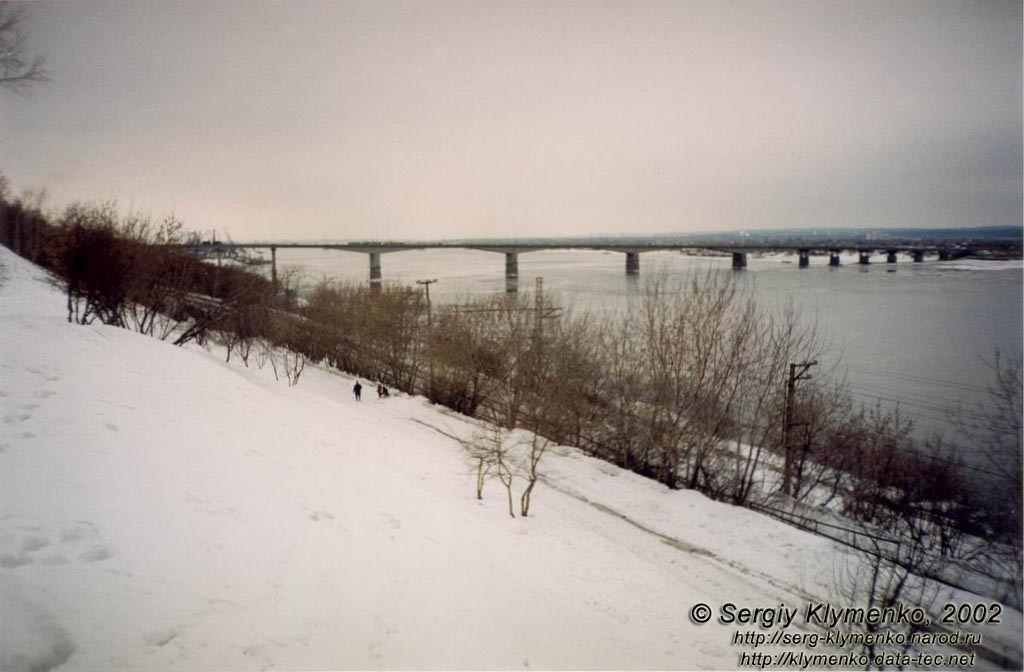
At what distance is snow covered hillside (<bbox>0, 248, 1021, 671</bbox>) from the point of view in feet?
10.1

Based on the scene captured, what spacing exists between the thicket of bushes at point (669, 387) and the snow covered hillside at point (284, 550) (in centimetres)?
192

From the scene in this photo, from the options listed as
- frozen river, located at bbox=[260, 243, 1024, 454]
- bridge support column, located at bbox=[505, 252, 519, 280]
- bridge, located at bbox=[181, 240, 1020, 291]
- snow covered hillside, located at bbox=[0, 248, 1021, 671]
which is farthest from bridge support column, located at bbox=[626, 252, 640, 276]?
snow covered hillside, located at bbox=[0, 248, 1021, 671]

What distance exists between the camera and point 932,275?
61.1 ft

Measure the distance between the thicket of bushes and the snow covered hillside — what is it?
1.92m

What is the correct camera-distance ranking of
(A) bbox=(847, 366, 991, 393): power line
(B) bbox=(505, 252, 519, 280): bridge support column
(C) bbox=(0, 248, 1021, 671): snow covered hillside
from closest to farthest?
(C) bbox=(0, 248, 1021, 671): snow covered hillside, (A) bbox=(847, 366, 991, 393): power line, (B) bbox=(505, 252, 519, 280): bridge support column

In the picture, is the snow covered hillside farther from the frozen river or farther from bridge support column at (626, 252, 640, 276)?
bridge support column at (626, 252, 640, 276)

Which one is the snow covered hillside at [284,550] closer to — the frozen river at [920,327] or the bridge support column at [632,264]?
the frozen river at [920,327]

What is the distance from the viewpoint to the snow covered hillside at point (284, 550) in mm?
3082

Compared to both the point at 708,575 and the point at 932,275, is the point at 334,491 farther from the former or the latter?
the point at 932,275

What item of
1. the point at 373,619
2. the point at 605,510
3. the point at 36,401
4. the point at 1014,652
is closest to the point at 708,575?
the point at 605,510

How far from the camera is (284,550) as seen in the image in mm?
4199

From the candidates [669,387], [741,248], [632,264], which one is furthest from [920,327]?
[632,264]

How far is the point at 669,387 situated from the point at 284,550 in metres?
9.36

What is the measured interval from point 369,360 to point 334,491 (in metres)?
16.3
